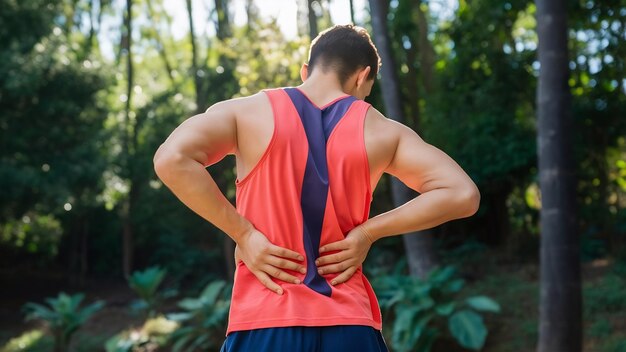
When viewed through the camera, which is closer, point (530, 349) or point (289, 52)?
point (530, 349)

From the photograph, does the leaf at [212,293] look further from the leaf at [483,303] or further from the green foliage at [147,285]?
the leaf at [483,303]

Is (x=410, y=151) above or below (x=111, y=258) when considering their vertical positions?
above

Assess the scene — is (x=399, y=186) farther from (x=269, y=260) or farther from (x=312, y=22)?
(x=269, y=260)

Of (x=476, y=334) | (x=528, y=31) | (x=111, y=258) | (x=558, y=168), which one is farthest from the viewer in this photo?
(x=111, y=258)

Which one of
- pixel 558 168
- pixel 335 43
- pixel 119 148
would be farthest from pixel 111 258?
pixel 335 43

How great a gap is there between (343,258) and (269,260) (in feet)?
0.79

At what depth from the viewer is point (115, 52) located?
29.0 m

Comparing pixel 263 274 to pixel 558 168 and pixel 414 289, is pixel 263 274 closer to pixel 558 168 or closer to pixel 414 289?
pixel 558 168

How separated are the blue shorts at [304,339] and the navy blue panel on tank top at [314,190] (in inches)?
4.9

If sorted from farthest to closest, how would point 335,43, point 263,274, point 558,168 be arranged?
point 558,168 < point 335,43 < point 263,274

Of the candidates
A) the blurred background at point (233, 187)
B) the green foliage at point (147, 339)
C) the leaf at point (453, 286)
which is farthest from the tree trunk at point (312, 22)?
the green foliage at point (147, 339)

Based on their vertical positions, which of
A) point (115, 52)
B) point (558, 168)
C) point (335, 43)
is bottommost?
point (558, 168)

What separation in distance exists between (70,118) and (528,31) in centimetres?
1039

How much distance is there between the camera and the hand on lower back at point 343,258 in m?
2.63
